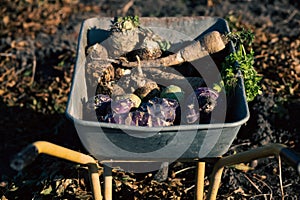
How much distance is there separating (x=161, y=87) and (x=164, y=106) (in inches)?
14.0

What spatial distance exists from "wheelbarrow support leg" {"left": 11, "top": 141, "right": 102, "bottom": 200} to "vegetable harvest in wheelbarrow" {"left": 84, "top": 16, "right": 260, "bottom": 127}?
0.19m

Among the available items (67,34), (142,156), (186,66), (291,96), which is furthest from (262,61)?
(142,156)

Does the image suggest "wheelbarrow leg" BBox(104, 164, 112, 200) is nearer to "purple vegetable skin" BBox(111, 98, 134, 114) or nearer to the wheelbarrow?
the wheelbarrow

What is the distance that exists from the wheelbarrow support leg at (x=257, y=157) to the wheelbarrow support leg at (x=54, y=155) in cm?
51

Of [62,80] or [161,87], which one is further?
[62,80]

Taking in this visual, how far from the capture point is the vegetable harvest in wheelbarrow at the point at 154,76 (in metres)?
2.04

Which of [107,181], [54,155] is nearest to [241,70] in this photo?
[107,181]

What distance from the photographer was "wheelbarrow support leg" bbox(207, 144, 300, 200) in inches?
66.1

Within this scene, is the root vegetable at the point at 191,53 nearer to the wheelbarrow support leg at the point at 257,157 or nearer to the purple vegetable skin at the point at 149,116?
the purple vegetable skin at the point at 149,116

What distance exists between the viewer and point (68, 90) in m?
3.55

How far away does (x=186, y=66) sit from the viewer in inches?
96.5

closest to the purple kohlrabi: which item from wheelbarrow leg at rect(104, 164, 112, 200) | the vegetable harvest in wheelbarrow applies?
the vegetable harvest in wheelbarrow

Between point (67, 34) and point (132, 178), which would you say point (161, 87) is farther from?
point (67, 34)

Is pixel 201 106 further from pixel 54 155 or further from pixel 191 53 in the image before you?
pixel 54 155
